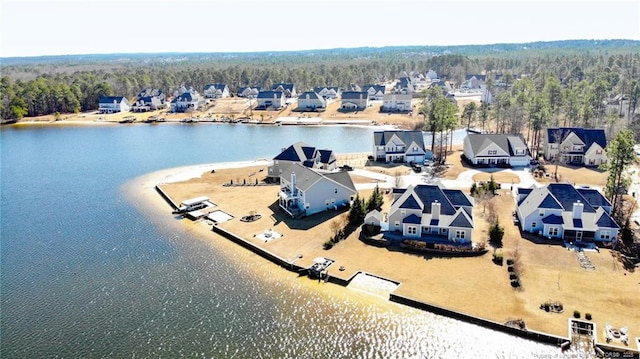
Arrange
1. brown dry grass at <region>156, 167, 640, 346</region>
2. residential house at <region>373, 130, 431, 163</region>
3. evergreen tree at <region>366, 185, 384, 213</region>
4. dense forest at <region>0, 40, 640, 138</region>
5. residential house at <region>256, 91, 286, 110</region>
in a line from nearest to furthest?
brown dry grass at <region>156, 167, 640, 346</region> < evergreen tree at <region>366, 185, 384, 213</region> < residential house at <region>373, 130, 431, 163</region> < dense forest at <region>0, 40, 640, 138</region> < residential house at <region>256, 91, 286, 110</region>

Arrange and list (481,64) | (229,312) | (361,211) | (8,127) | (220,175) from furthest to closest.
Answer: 1. (481,64)
2. (8,127)
3. (220,175)
4. (361,211)
5. (229,312)

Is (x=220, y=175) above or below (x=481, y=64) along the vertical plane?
below

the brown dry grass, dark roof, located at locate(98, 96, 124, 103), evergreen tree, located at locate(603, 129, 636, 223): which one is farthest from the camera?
dark roof, located at locate(98, 96, 124, 103)

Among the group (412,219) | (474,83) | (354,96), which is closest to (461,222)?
(412,219)

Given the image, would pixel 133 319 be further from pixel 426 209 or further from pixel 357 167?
pixel 357 167

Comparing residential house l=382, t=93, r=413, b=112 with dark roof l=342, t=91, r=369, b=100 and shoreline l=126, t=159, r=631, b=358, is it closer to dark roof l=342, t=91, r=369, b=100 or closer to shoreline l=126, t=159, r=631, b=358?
dark roof l=342, t=91, r=369, b=100

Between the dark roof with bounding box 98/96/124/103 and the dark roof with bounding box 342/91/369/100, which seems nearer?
the dark roof with bounding box 342/91/369/100

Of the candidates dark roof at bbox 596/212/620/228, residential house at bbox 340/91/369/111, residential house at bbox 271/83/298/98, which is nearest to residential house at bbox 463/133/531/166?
dark roof at bbox 596/212/620/228

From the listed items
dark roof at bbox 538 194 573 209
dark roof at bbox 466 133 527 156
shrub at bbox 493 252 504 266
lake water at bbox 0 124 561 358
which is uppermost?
dark roof at bbox 466 133 527 156

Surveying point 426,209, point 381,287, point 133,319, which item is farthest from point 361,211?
point 133,319
